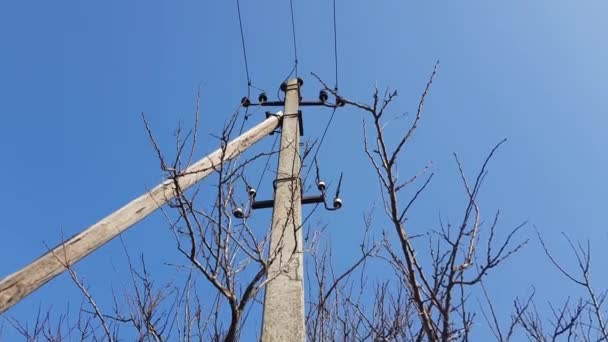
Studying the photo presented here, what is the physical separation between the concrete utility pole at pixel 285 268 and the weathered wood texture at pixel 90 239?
60cm

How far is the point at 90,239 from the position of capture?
2.69 meters

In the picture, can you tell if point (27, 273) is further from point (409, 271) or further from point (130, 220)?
point (409, 271)

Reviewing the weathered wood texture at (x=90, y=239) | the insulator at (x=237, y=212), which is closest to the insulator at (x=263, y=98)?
the weathered wood texture at (x=90, y=239)

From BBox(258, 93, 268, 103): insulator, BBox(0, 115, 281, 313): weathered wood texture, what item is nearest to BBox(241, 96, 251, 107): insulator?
BBox(258, 93, 268, 103): insulator

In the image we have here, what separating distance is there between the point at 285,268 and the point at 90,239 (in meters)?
1.22

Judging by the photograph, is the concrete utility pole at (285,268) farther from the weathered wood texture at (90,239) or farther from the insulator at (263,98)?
the insulator at (263,98)

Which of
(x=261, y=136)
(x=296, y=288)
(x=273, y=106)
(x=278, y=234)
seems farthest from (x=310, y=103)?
(x=296, y=288)

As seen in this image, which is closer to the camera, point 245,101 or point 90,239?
point 90,239

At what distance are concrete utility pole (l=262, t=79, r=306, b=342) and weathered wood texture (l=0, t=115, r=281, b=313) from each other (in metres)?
0.60

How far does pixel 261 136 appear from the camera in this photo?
17.2 feet

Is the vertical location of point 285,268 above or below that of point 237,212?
below

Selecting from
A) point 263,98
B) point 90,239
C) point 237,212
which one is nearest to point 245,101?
point 263,98

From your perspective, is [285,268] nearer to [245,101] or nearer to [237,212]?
[237,212]

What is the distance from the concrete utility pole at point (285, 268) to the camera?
10.0 ft
